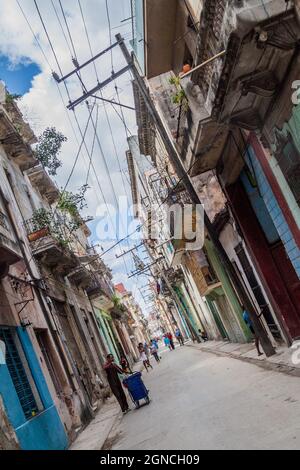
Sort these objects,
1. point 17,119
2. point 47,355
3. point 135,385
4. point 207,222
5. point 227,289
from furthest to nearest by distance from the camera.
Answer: point 227,289
point 17,119
point 47,355
point 207,222
point 135,385

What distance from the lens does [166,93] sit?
19516 millimetres

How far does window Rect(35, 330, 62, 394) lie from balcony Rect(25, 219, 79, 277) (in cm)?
283

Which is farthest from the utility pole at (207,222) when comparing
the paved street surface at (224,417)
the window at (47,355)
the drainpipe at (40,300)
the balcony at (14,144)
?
the window at (47,355)

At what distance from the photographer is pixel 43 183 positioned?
69.9 feet

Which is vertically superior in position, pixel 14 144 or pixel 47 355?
pixel 14 144

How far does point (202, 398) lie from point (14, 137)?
36.5 feet

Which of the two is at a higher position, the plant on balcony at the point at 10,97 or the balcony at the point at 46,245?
the plant on balcony at the point at 10,97

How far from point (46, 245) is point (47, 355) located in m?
3.59

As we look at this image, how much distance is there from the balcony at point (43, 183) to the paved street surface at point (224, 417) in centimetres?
1212

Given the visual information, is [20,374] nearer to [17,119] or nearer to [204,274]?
[17,119]

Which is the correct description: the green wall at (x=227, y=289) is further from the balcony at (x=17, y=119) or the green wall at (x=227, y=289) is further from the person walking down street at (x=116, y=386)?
the balcony at (x=17, y=119)

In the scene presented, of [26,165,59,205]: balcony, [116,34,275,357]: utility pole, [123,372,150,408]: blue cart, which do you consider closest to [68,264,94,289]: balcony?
[26,165,59,205]: balcony

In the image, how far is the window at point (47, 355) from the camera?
42.7ft

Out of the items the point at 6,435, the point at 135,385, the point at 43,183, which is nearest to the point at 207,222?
the point at 135,385
